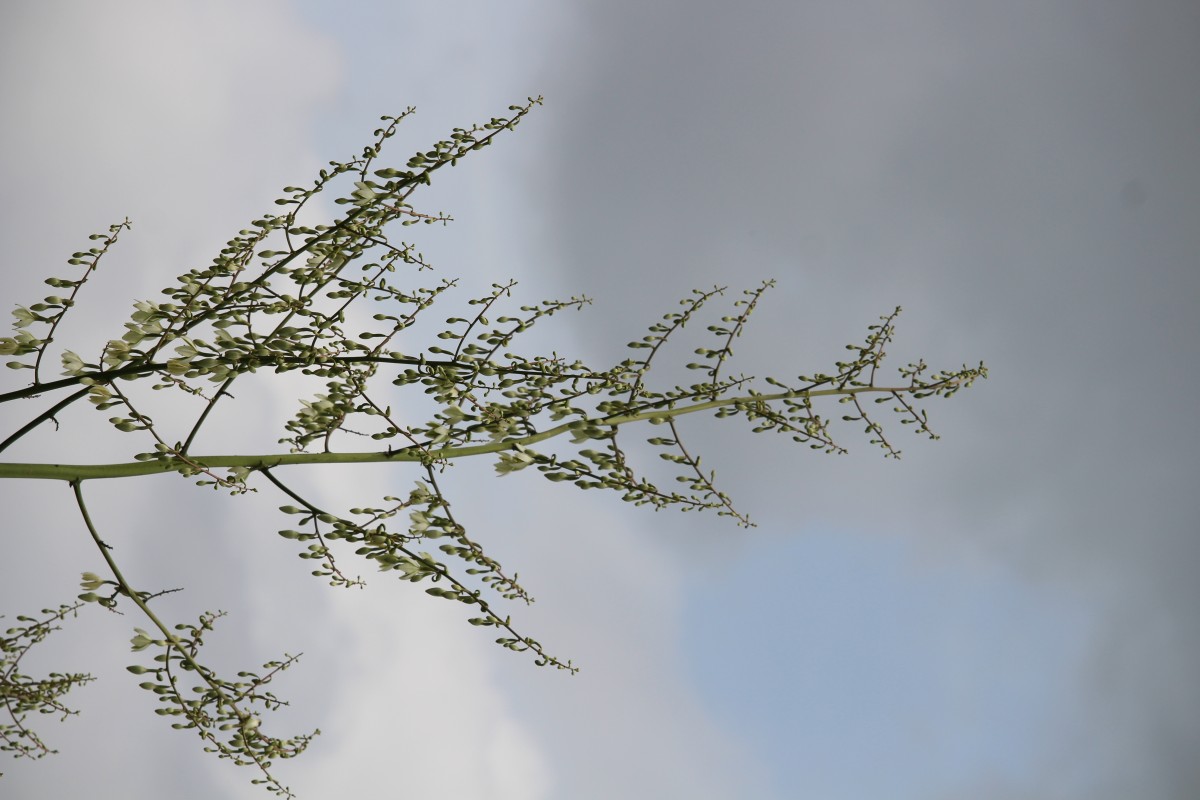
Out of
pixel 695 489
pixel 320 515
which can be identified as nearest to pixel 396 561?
pixel 320 515

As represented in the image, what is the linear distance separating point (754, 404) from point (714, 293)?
1.54 ft

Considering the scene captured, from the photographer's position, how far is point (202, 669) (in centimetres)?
279

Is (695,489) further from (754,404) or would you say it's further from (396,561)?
(396,561)

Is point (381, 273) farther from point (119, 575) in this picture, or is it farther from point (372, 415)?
point (119, 575)

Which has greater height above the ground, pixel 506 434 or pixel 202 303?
pixel 202 303

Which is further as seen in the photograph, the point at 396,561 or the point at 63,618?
the point at 63,618

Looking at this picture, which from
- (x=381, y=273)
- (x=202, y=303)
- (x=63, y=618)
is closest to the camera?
(x=202, y=303)

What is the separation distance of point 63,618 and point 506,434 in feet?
7.95

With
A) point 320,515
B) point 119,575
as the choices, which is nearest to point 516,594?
point 320,515

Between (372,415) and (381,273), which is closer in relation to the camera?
(372,415)

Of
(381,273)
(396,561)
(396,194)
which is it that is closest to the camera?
(396,561)

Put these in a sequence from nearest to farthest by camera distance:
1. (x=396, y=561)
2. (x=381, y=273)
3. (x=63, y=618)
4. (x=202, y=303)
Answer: (x=396, y=561) → (x=202, y=303) → (x=381, y=273) → (x=63, y=618)

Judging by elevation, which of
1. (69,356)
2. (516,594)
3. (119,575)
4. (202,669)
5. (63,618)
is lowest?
(516,594)

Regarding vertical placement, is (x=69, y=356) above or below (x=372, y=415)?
above
